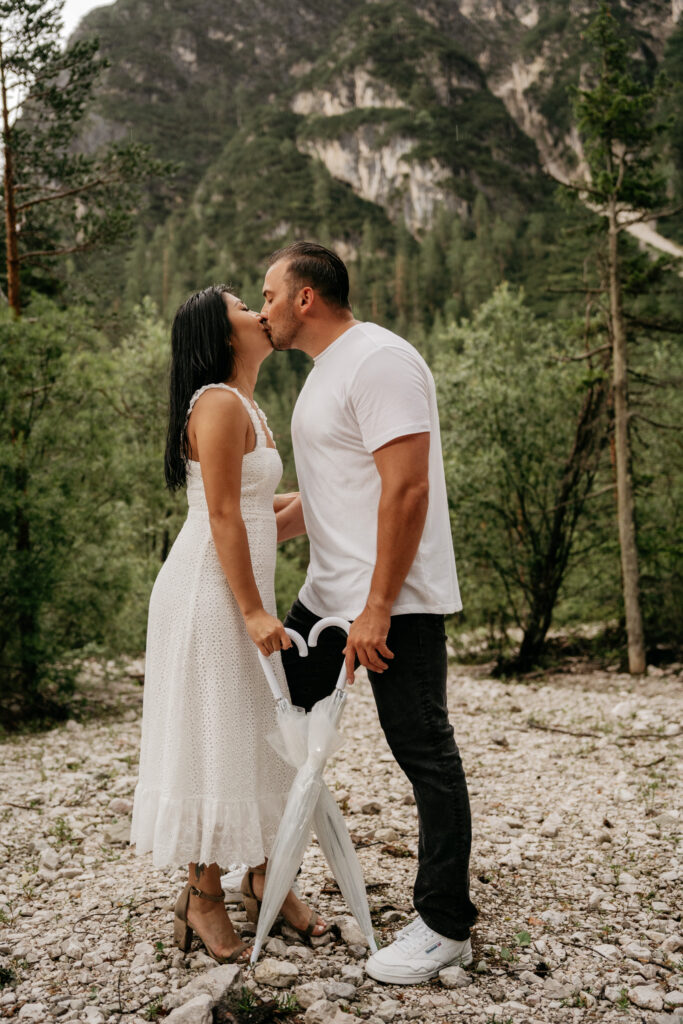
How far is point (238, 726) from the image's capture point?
124 inches

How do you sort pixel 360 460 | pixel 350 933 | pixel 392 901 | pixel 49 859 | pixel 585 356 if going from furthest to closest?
pixel 585 356
pixel 49 859
pixel 392 901
pixel 350 933
pixel 360 460

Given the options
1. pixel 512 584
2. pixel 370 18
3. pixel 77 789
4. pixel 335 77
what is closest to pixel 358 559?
pixel 77 789

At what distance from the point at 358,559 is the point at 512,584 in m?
11.8

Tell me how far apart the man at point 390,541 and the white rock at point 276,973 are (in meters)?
0.31

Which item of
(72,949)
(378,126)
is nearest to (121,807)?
(72,949)

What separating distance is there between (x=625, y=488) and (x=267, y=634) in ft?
37.7

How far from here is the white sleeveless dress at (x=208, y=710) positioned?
3.06 m

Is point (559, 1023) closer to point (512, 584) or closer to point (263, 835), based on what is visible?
point (263, 835)

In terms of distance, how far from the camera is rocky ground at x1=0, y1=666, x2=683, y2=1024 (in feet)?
9.64

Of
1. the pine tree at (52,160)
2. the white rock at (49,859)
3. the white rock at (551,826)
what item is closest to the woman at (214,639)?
the white rock at (49,859)

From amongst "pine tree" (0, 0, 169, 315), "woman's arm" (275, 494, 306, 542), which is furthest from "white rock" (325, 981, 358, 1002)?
"pine tree" (0, 0, 169, 315)

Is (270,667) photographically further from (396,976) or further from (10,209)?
(10,209)

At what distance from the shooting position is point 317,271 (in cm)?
325

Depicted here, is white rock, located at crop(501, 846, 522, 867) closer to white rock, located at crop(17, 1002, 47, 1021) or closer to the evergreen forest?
white rock, located at crop(17, 1002, 47, 1021)
